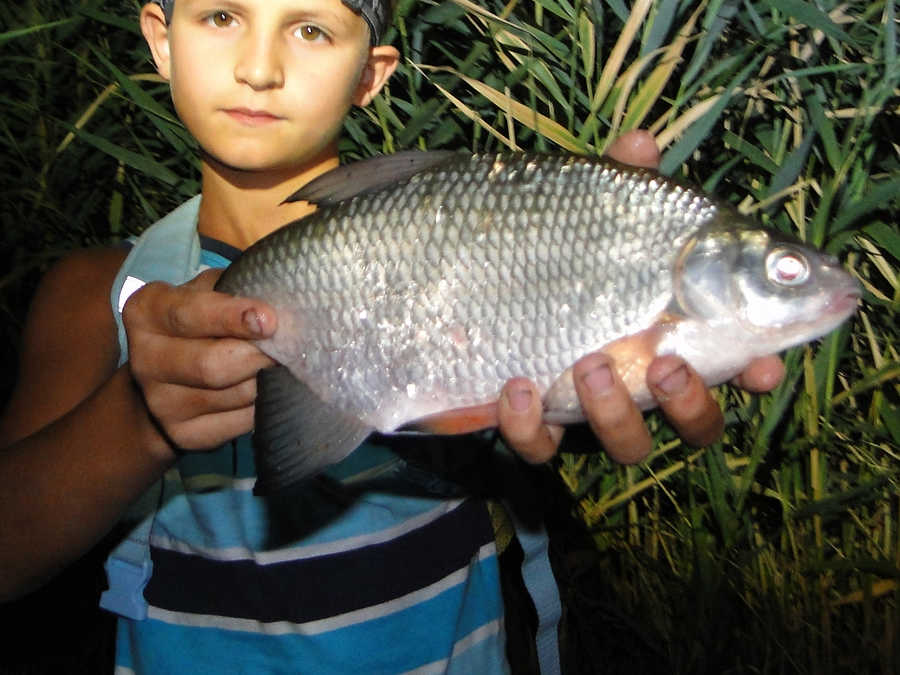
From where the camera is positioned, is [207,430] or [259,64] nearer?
[207,430]

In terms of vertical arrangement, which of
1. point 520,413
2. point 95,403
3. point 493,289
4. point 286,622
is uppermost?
point 493,289

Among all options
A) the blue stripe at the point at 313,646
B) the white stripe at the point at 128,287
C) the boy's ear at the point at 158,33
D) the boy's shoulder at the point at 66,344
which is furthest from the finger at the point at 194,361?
the boy's ear at the point at 158,33

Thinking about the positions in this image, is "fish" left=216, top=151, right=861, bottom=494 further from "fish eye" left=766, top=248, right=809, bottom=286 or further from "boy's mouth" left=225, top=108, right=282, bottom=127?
"boy's mouth" left=225, top=108, right=282, bottom=127

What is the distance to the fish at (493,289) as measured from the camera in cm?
106

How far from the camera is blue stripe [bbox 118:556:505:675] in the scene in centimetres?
126

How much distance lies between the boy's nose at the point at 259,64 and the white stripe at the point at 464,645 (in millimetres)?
816

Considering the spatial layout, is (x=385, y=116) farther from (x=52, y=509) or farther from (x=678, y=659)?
(x=678, y=659)

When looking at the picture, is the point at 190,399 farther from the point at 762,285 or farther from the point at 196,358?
the point at 762,285

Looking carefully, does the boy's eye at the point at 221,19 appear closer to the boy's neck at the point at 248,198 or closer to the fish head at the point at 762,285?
the boy's neck at the point at 248,198

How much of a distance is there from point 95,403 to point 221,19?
52 cm

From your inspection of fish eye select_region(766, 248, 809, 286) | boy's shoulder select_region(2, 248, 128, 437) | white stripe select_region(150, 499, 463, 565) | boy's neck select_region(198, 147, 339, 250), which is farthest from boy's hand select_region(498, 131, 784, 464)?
boy's shoulder select_region(2, 248, 128, 437)

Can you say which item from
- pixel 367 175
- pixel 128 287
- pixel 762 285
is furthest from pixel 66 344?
pixel 762 285

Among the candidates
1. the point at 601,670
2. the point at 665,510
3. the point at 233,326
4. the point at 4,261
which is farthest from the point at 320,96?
the point at 4,261

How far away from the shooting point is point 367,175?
3.67 feet
